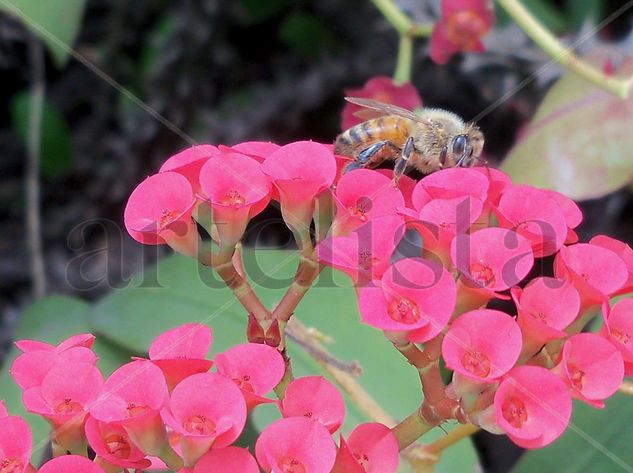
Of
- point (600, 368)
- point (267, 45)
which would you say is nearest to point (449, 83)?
point (267, 45)

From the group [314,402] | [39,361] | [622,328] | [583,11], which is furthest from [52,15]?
[583,11]

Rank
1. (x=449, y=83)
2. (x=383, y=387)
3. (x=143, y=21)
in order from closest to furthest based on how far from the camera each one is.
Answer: (x=383, y=387), (x=449, y=83), (x=143, y=21)

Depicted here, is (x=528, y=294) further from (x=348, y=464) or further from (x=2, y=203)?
(x=2, y=203)

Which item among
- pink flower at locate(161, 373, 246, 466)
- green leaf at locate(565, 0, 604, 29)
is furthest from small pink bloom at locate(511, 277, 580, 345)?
green leaf at locate(565, 0, 604, 29)

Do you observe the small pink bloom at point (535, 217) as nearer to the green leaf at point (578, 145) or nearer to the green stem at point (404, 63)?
the green leaf at point (578, 145)

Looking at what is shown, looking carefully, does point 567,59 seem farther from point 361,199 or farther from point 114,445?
point 114,445

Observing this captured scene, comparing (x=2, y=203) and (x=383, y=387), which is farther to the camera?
(x=2, y=203)
